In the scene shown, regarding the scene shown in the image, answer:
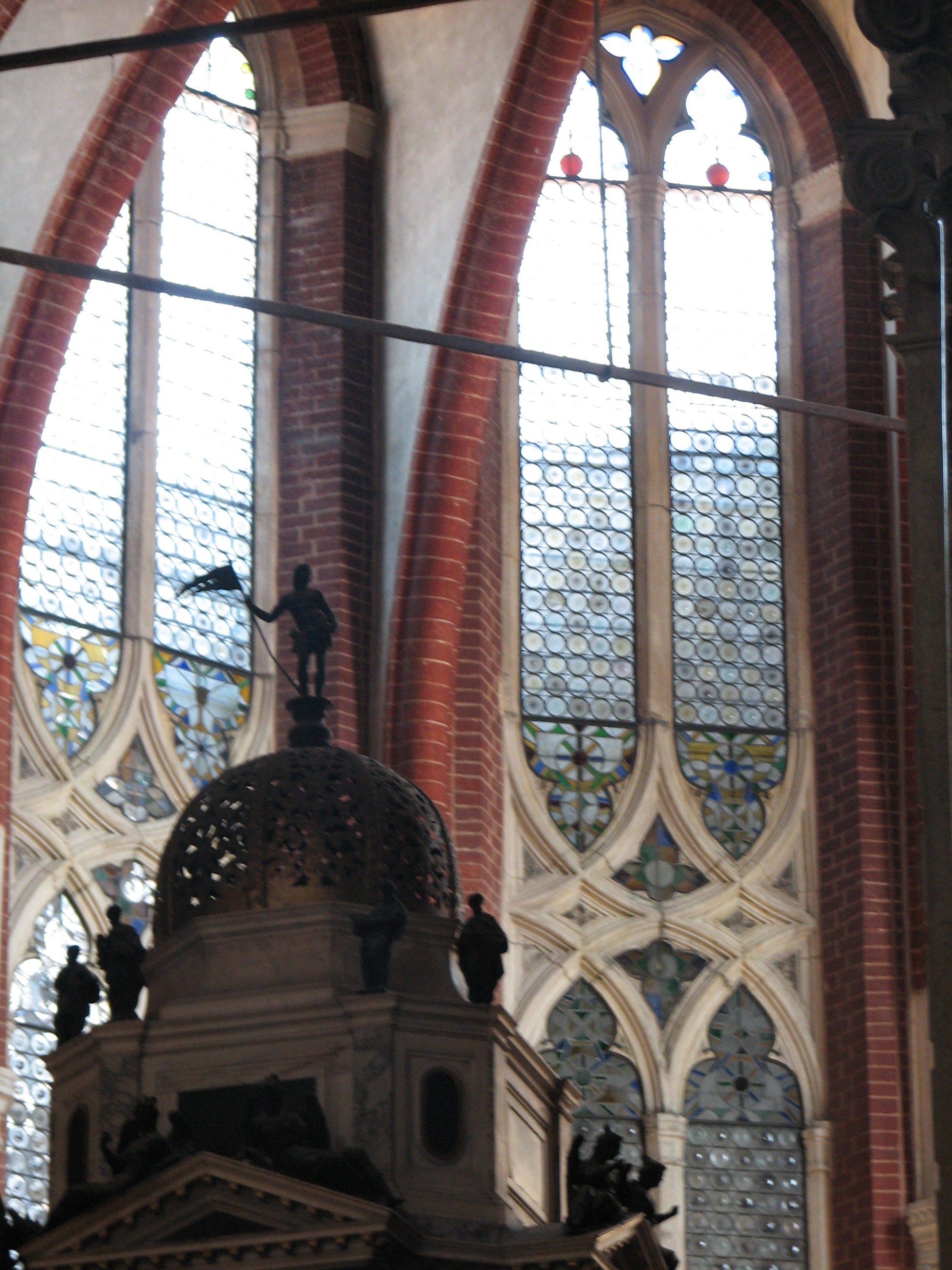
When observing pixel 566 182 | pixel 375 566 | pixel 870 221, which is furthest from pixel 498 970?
pixel 566 182

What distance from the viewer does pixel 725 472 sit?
16.5 metres

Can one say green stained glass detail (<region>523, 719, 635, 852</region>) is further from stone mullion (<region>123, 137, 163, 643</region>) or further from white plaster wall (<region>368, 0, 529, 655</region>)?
stone mullion (<region>123, 137, 163, 643</region>)

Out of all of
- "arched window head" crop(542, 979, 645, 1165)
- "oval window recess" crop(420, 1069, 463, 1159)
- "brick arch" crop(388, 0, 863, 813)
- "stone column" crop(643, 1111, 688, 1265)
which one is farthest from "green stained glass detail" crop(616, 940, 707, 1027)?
"oval window recess" crop(420, 1069, 463, 1159)

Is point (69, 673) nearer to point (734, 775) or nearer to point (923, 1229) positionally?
point (734, 775)

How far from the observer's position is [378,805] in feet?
25.5

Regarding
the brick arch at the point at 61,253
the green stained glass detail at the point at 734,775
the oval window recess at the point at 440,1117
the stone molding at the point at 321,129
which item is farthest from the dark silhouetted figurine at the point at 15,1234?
the stone molding at the point at 321,129

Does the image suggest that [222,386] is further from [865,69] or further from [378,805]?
[378,805]

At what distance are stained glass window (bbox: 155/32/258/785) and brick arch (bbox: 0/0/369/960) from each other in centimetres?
145

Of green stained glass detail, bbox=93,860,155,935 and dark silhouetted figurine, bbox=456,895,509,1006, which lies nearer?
dark silhouetted figurine, bbox=456,895,509,1006

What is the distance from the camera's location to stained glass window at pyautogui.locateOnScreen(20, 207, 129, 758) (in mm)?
13852

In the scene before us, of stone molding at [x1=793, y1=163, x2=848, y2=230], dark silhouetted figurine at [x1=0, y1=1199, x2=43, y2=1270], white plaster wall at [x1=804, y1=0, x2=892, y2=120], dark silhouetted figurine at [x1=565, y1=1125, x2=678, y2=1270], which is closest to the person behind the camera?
dark silhouetted figurine at [x1=565, y1=1125, x2=678, y2=1270]

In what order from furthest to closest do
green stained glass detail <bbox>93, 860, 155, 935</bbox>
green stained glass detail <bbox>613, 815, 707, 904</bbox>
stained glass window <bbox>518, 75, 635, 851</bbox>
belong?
stained glass window <bbox>518, 75, 635, 851</bbox>
green stained glass detail <bbox>613, 815, 707, 904</bbox>
green stained glass detail <bbox>93, 860, 155, 935</bbox>

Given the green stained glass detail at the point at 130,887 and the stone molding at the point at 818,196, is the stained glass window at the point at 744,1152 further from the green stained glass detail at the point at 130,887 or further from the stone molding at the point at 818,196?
the stone molding at the point at 818,196

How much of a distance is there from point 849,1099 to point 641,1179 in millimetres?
7713
